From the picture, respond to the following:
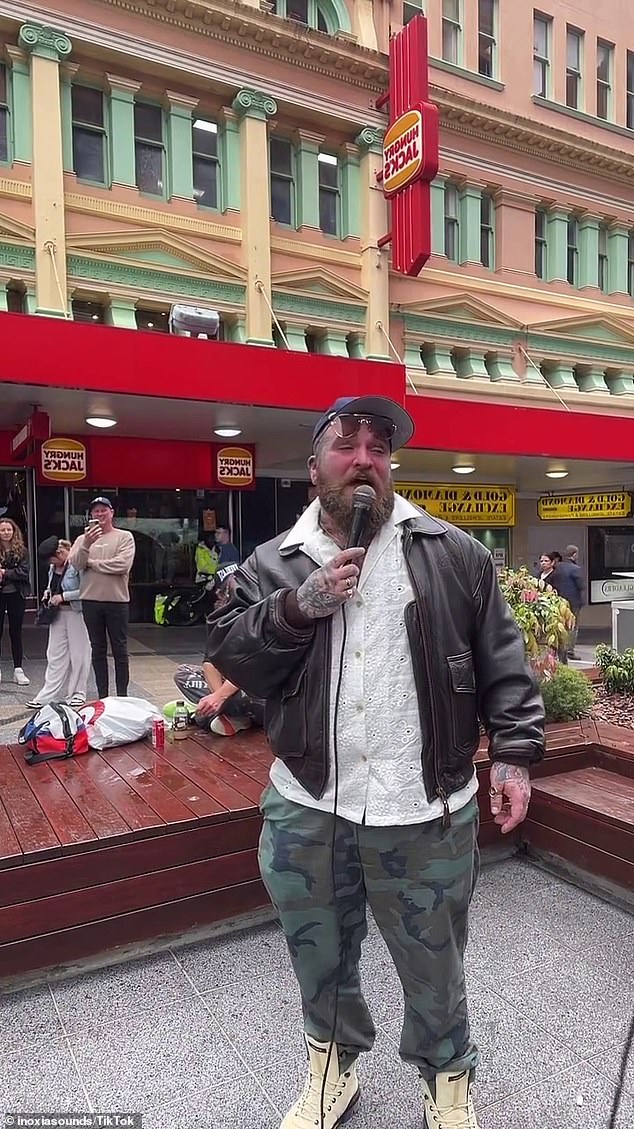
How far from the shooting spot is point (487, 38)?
1741 cm

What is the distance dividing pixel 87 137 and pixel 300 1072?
591 inches

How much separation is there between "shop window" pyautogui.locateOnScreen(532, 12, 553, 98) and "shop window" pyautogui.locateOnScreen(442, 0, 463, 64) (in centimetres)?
239

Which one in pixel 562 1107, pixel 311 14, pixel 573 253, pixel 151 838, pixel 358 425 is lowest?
pixel 562 1107

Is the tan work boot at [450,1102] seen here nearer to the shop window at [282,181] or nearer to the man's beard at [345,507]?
the man's beard at [345,507]

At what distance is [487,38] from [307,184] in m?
6.79

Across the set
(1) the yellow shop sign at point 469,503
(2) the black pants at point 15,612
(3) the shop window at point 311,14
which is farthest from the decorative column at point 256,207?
(2) the black pants at point 15,612

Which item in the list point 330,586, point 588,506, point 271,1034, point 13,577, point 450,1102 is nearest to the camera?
point 330,586

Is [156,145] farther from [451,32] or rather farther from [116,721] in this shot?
[116,721]

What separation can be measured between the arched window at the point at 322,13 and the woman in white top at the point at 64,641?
46.4 feet

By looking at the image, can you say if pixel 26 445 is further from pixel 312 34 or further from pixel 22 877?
pixel 312 34

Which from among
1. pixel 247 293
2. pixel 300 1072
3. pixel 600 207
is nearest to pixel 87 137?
pixel 247 293

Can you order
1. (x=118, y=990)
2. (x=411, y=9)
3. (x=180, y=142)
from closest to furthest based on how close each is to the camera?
(x=118, y=990) → (x=180, y=142) → (x=411, y=9)

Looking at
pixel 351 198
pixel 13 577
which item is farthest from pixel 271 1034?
pixel 351 198

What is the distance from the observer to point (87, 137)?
1323cm
